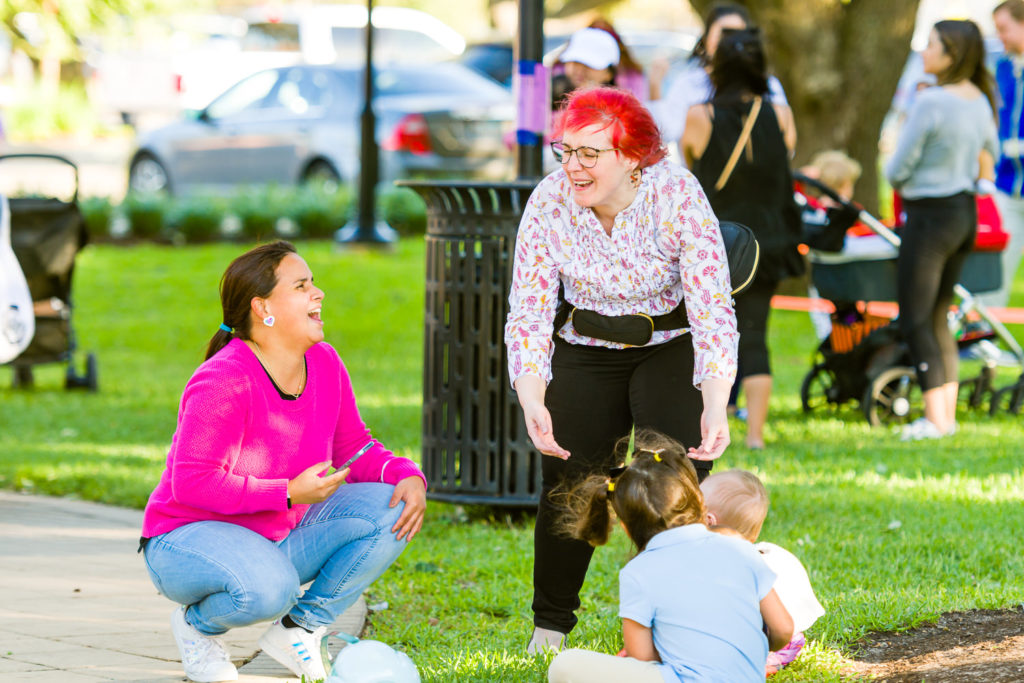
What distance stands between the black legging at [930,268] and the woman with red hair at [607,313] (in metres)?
3.72

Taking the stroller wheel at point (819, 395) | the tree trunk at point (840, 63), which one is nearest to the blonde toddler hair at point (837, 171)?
the stroller wheel at point (819, 395)

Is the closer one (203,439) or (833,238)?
(203,439)

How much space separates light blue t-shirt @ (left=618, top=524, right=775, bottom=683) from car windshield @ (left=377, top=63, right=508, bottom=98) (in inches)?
569

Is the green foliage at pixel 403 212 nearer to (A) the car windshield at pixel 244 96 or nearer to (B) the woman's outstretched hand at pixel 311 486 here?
(A) the car windshield at pixel 244 96

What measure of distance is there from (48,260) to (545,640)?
5.93 metres

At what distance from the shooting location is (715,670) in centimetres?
331

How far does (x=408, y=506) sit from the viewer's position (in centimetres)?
404

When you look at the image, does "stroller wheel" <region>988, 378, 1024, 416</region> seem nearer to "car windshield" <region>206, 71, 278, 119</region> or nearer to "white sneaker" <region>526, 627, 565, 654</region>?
"white sneaker" <region>526, 627, 565, 654</region>

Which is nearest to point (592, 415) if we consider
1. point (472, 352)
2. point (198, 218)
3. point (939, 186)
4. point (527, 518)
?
point (472, 352)

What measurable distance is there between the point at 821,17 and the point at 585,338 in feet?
28.5

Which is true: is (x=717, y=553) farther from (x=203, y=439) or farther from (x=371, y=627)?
(x=371, y=627)

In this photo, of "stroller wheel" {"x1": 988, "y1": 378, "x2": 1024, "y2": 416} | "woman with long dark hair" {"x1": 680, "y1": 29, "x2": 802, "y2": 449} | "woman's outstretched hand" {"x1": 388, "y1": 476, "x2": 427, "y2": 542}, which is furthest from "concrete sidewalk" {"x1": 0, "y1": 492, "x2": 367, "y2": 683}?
"stroller wheel" {"x1": 988, "y1": 378, "x2": 1024, "y2": 416}

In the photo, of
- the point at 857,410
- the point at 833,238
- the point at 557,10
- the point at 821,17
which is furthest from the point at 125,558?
the point at 557,10

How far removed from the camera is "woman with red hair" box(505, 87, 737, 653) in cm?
376
